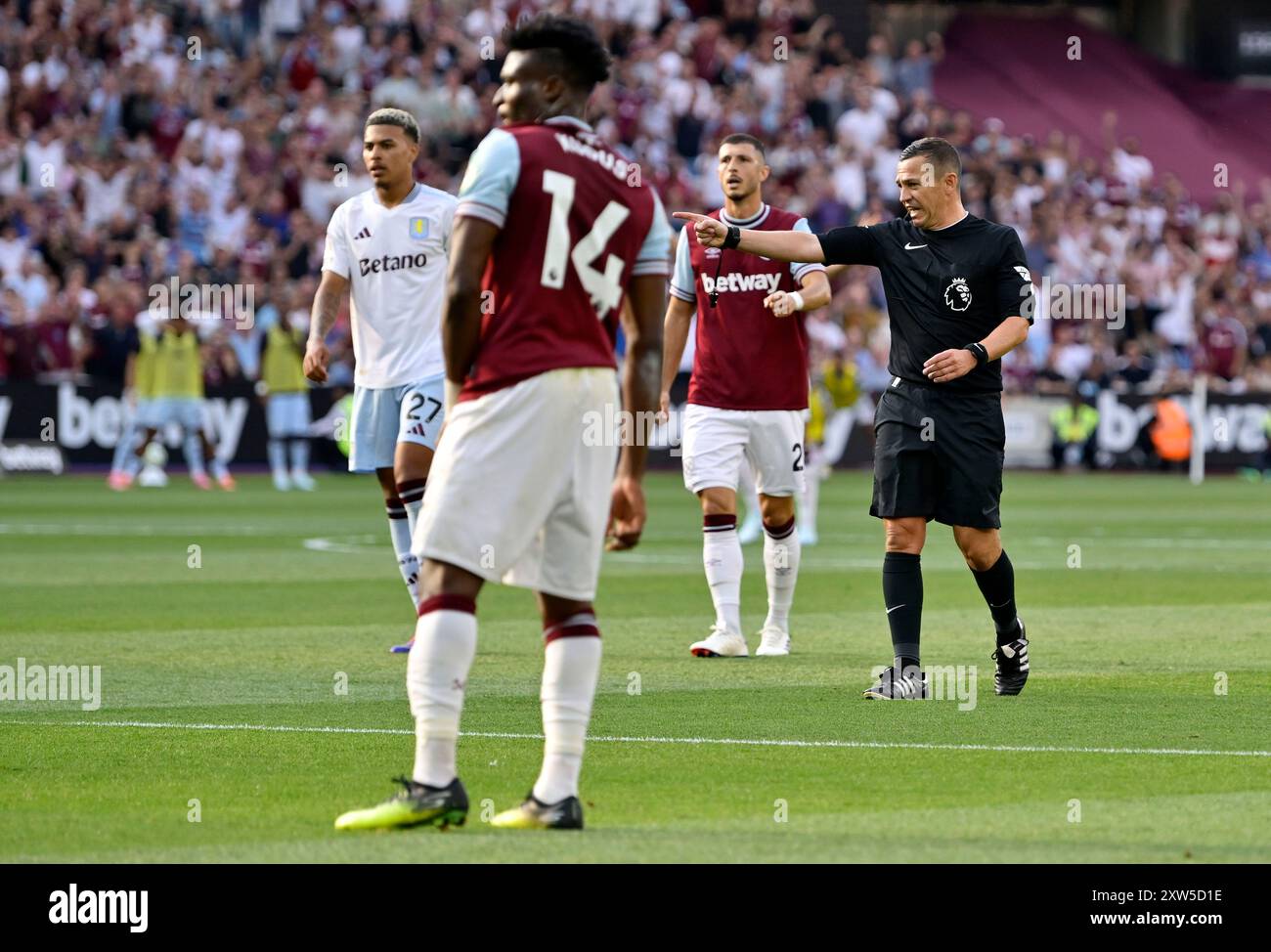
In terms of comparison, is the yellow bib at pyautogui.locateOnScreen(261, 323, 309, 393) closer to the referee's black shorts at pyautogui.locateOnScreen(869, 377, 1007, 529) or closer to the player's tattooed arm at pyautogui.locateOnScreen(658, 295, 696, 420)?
the player's tattooed arm at pyautogui.locateOnScreen(658, 295, 696, 420)

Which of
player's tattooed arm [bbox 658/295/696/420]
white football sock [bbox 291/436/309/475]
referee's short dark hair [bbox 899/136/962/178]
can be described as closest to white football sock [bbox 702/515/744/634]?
player's tattooed arm [bbox 658/295/696/420]

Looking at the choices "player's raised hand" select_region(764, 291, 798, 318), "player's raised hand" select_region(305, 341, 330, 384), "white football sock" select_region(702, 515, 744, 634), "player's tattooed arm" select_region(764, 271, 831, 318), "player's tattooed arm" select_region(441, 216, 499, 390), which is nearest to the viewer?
"player's tattooed arm" select_region(441, 216, 499, 390)

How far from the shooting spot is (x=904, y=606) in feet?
33.6

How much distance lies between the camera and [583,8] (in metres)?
37.1

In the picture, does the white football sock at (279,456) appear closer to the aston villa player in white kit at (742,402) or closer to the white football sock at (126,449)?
the white football sock at (126,449)

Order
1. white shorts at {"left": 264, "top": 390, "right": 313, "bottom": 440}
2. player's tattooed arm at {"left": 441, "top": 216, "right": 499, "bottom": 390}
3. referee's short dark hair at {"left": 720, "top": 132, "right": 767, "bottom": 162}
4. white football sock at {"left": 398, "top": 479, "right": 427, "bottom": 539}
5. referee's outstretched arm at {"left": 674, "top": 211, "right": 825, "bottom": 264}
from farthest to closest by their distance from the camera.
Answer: white shorts at {"left": 264, "top": 390, "right": 313, "bottom": 440} → referee's short dark hair at {"left": 720, "top": 132, "right": 767, "bottom": 162} → white football sock at {"left": 398, "top": 479, "right": 427, "bottom": 539} → referee's outstretched arm at {"left": 674, "top": 211, "right": 825, "bottom": 264} → player's tattooed arm at {"left": 441, "top": 216, "right": 499, "bottom": 390}

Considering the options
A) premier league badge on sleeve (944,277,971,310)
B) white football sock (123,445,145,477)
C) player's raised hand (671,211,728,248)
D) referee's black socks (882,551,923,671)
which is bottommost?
white football sock (123,445,145,477)

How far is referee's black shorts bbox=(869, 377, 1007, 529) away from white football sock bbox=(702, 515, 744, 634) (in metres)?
2.09

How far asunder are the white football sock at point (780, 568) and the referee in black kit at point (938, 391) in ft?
6.87

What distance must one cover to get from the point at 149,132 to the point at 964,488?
25184mm

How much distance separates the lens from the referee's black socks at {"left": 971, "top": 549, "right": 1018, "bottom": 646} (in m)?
10.3

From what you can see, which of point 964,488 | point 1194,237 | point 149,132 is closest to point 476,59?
point 149,132

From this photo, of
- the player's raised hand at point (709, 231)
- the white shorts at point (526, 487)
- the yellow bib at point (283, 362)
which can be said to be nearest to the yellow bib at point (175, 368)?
the yellow bib at point (283, 362)
